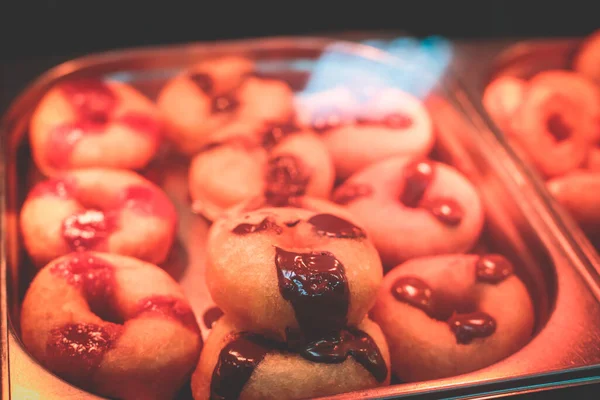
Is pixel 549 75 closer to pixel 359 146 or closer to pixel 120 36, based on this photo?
pixel 359 146

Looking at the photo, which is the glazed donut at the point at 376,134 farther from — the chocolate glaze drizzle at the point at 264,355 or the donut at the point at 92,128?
the chocolate glaze drizzle at the point at 264,355

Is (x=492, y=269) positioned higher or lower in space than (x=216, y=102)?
lower

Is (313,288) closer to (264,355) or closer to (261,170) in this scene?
(264,355)

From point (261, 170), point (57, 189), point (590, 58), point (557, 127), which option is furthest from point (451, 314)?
point (590, 58)

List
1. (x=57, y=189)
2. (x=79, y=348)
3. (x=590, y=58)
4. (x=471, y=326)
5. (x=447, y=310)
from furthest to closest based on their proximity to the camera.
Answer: (x=590, y=58) → (x=57, y=189) → (x=447, y=310) → (x=471, y=326) → (x=79, y=348)

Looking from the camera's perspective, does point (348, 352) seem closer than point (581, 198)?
Yes

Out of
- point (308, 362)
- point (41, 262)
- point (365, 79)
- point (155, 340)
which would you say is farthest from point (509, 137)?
point (41, 262)
